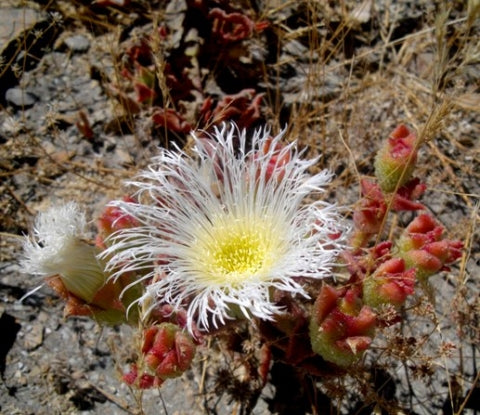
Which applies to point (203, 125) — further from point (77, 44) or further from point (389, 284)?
point (389, 284)

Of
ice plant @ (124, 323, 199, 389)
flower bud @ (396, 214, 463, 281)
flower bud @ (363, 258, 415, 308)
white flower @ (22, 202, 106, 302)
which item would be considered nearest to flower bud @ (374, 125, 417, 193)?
flower bud @ (396, 214, 463, 281)

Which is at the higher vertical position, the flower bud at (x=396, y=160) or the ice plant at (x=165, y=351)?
the flower bud at (x=396, y=160)

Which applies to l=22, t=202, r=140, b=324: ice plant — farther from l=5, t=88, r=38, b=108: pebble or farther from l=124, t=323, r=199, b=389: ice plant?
l=5, t=88, r=38, b=108: pebble

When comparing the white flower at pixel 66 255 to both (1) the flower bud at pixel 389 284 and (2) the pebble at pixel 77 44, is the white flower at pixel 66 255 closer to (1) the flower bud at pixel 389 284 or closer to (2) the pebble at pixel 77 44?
(1) the flower bud at pixel 389 284

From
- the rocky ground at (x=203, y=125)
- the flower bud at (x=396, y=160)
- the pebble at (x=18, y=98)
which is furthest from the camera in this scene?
the pebble at (x=18, y=98)

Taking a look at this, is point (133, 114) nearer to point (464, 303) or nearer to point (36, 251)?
point (36, 251)

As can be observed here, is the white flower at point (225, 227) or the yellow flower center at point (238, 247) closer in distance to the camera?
the white flower at point (225, 227)

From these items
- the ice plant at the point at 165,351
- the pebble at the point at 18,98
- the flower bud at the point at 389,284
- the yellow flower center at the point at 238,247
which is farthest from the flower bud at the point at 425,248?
the pebble at the point at 18,98
